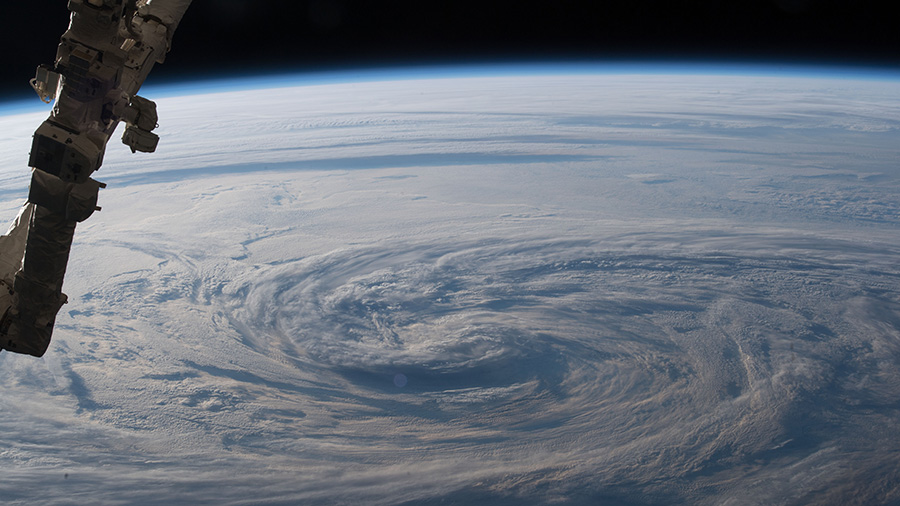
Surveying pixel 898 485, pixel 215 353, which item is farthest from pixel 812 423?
pixel 215 353

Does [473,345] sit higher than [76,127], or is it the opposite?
[76,127]

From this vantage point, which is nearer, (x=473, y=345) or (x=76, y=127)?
(x=76, y=127)

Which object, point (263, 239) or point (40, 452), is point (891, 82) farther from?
point (40, 452)

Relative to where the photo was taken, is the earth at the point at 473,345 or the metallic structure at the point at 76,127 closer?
the metallic structure at the point at 76,127

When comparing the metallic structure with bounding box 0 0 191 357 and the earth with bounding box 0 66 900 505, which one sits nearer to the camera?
the metallic structure with bounding box 0 0 191 357
